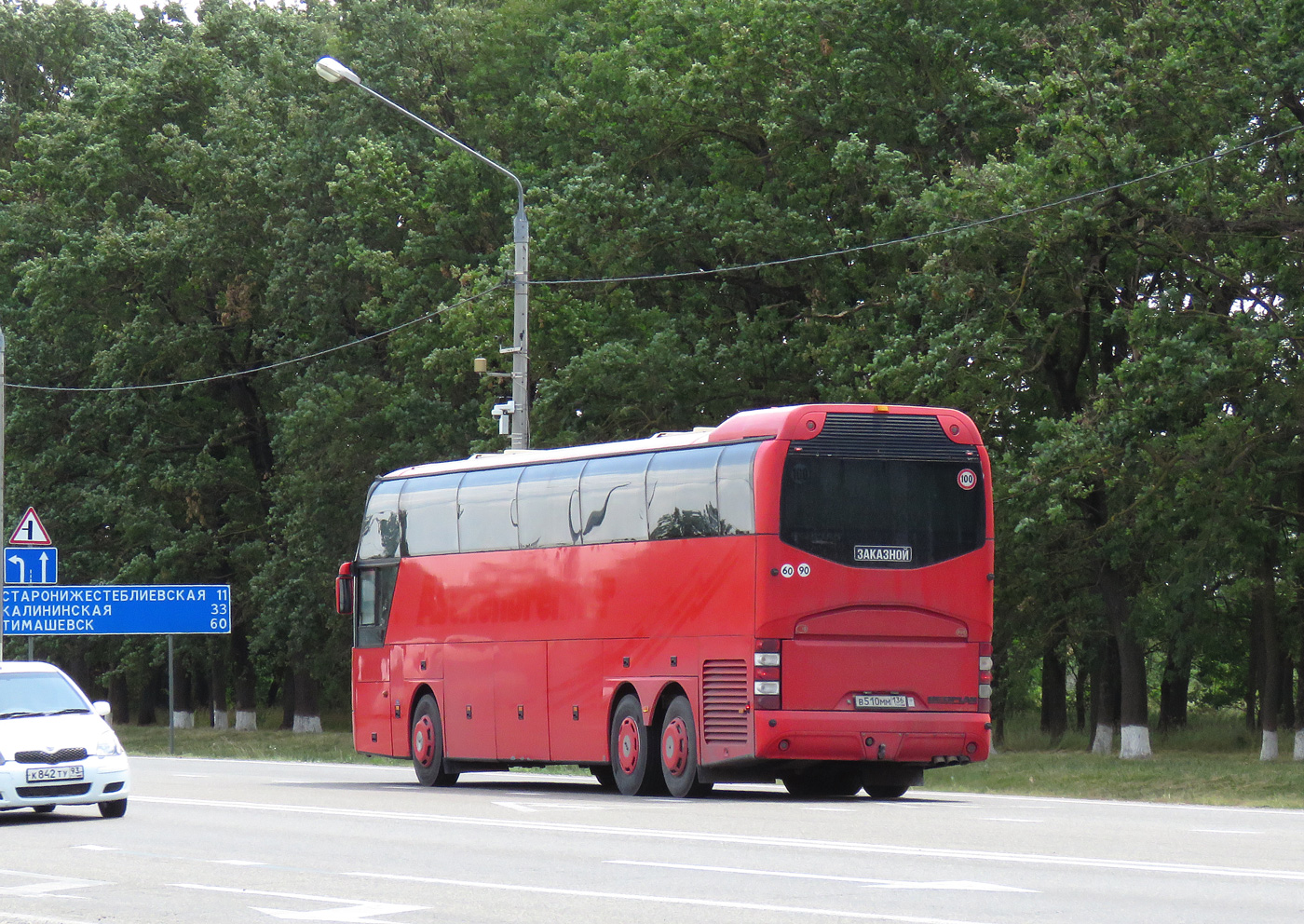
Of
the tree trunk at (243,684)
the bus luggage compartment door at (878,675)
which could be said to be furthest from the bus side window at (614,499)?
the tree trunk at (243,684)

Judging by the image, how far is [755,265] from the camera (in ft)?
120

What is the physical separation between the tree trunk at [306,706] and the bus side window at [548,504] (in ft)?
108

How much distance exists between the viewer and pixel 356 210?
45.8 meters

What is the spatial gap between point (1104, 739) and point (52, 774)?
2997 centimetres

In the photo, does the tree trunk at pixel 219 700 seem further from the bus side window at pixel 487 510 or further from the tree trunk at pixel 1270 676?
the bus side window at pixel 487 510

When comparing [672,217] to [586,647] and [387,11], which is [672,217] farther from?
[586,647]

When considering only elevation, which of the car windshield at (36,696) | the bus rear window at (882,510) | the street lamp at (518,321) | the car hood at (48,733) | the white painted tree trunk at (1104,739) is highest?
the street lamp at (518,321)

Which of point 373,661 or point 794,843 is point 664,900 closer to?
point 794,843

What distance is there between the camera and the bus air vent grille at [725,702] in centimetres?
2031

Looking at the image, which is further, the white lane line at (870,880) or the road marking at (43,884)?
the road marking at (43,884)

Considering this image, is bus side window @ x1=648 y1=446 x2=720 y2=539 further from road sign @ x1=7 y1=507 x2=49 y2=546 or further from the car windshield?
road sign @ x1=7 y1=507 x2=49 y2=546

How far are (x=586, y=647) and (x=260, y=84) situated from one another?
33.7 meters

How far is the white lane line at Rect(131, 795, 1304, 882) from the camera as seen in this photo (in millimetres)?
12602

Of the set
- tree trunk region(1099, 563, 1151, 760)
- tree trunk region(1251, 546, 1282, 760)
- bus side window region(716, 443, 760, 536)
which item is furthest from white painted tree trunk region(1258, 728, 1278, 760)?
bus side window region(716, 443, 760, 536)
